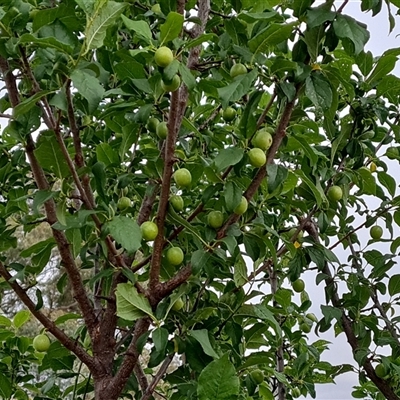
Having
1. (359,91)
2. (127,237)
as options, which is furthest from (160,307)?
(359,91)

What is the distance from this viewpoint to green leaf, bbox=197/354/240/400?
492mm

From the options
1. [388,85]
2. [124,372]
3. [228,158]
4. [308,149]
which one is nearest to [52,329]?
[124,372]

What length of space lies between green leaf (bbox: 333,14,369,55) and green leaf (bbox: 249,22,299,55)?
0.22ft

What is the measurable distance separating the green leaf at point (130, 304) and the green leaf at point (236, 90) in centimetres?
35

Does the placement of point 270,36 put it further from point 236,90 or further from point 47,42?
point 47,42

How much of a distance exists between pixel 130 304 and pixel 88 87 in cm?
38

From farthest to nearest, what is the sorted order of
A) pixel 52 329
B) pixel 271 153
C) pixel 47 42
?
pixel 52 329 → pixel 271 153 → pixel 47 42

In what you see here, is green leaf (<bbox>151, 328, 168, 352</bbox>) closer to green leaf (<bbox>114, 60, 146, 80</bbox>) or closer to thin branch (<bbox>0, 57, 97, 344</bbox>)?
thin branch (<bbox>0, 57, 97, 344</bbox>)

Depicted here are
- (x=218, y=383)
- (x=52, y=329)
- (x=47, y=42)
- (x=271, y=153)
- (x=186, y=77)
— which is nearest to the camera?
(x=218, y=383)

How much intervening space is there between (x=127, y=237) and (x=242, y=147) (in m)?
0.27

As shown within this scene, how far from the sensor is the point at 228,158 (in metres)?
0.88

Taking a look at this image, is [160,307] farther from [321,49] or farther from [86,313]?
[321,49]

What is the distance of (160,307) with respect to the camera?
38.2 inches

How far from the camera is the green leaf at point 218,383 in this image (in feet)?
1.61
